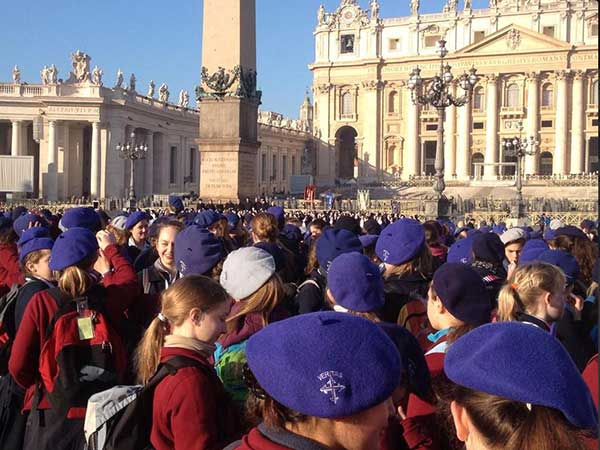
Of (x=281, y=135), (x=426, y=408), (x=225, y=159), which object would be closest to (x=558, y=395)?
(x=426, y=408)

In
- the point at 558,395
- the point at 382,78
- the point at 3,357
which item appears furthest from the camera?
the point at 382,78

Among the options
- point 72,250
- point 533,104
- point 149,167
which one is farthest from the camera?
point 533,104

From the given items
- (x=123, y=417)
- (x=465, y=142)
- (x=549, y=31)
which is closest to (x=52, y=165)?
(x=465, y=142)

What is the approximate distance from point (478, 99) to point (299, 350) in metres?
83.0

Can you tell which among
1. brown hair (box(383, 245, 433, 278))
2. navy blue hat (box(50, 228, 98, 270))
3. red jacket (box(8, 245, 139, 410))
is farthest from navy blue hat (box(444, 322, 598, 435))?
brown hair (box(383, 245, 433, 278))

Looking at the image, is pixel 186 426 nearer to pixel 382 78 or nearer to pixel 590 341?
pixel 590 341

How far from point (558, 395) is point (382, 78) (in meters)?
85.4

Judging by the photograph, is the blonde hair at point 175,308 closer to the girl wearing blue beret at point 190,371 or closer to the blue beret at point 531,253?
the girl wearing blue beret at point 190,371

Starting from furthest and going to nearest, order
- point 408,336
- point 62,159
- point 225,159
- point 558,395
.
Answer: point 62,159 → point 225,159 → point 408,336 → point 558,395

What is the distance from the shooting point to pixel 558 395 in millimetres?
2105

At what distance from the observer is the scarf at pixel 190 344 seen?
11.5 feet

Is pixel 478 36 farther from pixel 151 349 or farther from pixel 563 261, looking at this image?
pixel 151 349

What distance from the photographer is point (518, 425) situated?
6.98 feet

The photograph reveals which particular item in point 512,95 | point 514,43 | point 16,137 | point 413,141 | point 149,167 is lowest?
point 149,167
